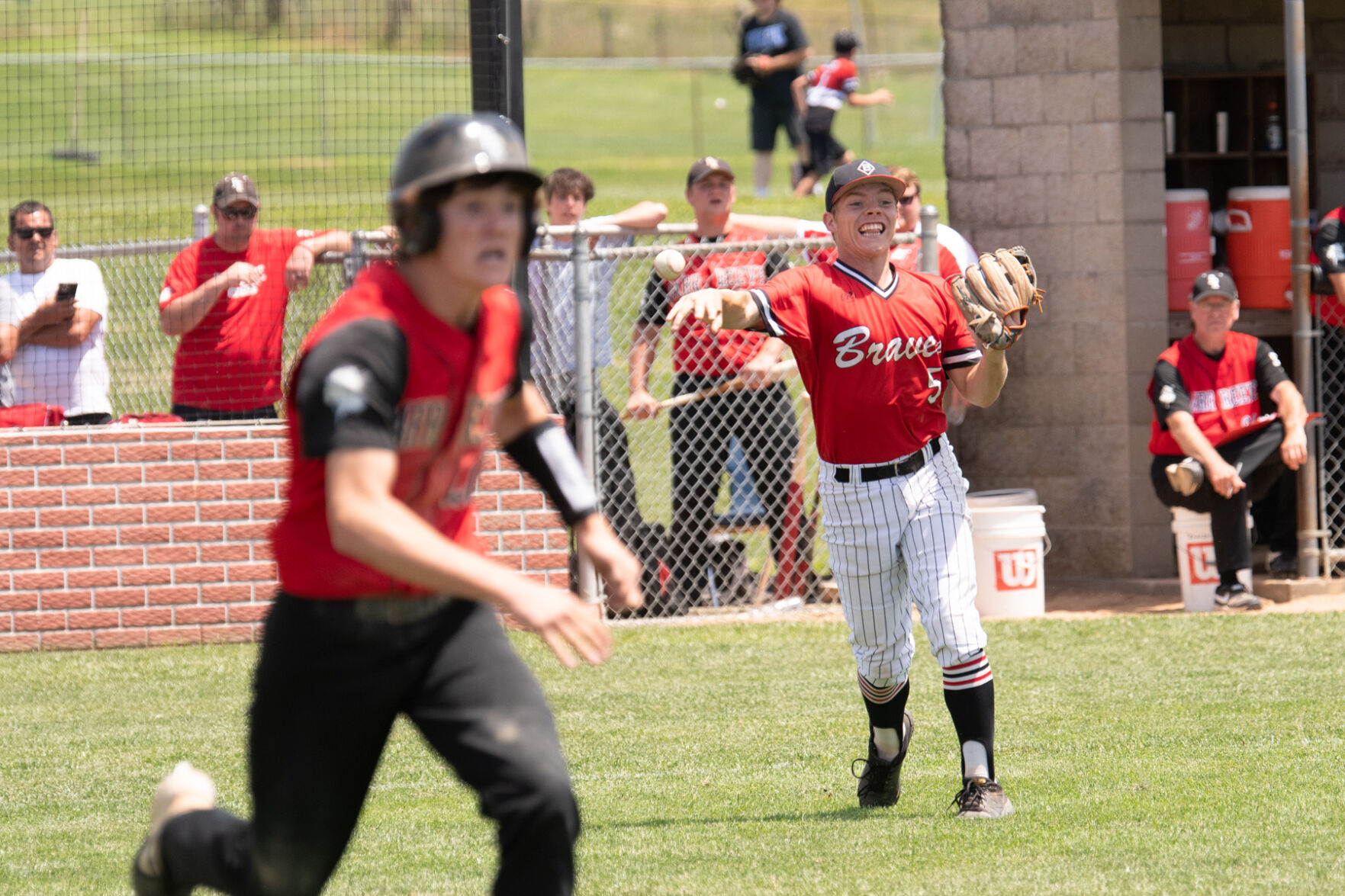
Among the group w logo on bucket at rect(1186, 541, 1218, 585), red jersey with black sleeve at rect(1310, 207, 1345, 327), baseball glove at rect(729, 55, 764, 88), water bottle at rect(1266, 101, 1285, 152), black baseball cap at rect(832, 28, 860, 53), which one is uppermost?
black baseball cap at rect(832, 28, 860, 53)

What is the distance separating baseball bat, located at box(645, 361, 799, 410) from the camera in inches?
356

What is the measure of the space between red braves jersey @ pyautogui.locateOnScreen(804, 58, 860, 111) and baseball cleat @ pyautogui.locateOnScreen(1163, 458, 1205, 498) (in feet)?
29.5

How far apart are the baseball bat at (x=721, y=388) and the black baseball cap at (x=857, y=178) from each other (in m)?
3.37

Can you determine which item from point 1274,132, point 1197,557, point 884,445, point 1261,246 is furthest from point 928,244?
point 884,445

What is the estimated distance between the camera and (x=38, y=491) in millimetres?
8961

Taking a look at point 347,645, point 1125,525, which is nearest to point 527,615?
point 347,645

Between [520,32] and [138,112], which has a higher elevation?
[138,112]

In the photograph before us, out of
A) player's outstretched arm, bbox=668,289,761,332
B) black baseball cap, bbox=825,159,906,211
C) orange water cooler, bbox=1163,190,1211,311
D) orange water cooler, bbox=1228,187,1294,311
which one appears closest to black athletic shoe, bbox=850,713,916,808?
player's outstretched arm, bbox=668,289,761,332

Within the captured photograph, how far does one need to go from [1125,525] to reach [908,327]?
507 cm

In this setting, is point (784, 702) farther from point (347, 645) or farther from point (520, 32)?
point (347, 645)

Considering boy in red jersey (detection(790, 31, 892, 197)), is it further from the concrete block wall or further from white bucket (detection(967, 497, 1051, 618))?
white bucket (detection(967, 497, 1051, 618))

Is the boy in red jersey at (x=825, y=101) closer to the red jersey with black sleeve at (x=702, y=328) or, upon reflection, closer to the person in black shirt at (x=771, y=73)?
the person in black shirt at (x=771, y=73)

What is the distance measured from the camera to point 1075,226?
33.3 feet

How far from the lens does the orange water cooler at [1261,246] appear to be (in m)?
10.3
